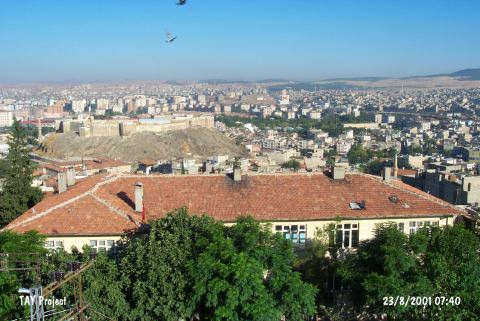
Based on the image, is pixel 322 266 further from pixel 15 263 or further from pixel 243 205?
pixel 15 263

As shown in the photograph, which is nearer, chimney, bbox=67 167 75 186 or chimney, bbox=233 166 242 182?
chimney, bbox=233 166 242 182

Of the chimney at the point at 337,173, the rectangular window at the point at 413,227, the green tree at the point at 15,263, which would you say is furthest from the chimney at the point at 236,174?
the green tree at the point at 15,263

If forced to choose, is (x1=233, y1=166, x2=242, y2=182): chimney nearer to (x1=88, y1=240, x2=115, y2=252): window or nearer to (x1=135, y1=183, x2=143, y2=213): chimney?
(x1=135, y1=183, x2=143, y2=213): chimney

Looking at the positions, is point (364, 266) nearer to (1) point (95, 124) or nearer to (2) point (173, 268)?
(2) point (173, 268)

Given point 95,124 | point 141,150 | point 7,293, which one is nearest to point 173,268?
point 7,293

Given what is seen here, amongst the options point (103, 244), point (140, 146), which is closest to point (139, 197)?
point (103, 244)

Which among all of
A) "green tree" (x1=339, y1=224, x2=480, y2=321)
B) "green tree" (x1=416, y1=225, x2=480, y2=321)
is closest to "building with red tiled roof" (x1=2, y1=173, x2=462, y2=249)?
"green tree" (x1=339, y1=224, x2=480, y2=321)
